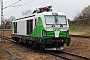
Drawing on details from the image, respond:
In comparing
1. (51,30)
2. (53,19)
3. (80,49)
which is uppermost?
(53,19)

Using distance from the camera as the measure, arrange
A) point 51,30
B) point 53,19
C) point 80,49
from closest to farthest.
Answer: point 51,30, point 53,19, point 80,49

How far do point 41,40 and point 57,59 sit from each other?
337 centimetres

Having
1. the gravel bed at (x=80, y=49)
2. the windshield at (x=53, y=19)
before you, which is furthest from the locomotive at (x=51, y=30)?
the gravel bed at (x=80, y=49)

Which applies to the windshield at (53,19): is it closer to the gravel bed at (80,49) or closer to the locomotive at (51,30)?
the locomotive at (51,30)

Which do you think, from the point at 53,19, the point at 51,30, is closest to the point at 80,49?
the point at 51,30

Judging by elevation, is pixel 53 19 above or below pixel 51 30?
above

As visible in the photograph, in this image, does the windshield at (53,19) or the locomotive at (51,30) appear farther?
the windshield at (53,19)

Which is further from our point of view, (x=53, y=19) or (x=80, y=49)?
(x=80, y=49)

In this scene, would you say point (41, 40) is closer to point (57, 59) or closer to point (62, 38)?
point (62, 38)

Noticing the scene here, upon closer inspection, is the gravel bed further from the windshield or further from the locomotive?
the windshield

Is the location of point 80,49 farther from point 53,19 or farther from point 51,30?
point 53,19

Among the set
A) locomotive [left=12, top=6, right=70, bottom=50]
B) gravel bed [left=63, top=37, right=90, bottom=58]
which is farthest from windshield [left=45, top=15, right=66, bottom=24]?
gravel bed [left=63, top=37, right=90, bottom=58]

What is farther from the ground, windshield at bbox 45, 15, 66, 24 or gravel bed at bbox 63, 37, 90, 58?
windshield at bbox 45, 15, 66, 24

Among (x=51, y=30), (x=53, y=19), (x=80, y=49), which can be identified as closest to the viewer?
(x=51, y=30)
